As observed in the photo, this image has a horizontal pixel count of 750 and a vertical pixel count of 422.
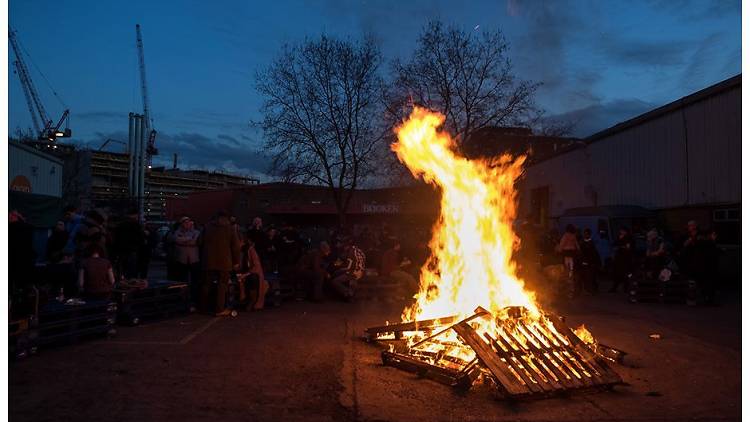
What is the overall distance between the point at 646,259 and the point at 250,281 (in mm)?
9443

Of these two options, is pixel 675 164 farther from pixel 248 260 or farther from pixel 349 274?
pixel 248 260

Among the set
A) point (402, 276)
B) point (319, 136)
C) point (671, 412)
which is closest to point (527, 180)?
point (319, 136)

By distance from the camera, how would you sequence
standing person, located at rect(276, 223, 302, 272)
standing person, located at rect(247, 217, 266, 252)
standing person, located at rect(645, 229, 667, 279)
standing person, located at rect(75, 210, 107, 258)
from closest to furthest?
standing person, located at rect(75, 210, 107, 258), standing person, located at rect(645, 229, 667, 279), standing person, located at rect(247, 217, 266, 252), standing person, located at rect(276, 223, 302, 272)

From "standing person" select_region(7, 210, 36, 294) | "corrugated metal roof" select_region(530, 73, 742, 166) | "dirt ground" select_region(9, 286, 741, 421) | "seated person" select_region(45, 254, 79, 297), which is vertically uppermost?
"corrugated metal roof" select_region(530, 73, 742, 166)

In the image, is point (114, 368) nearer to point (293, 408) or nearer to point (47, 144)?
point (293, 408)

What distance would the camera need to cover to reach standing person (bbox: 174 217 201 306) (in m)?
11.5

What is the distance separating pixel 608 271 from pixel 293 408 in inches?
585

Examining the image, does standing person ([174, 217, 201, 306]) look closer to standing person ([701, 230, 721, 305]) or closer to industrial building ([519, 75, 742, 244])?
standing person ([701, 230, 721, 305])

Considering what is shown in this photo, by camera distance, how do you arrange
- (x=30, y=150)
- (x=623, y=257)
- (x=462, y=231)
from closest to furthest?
(x=462, y=231) → (x=623, y=257) → (x=30, y=150)

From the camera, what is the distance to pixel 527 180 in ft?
117

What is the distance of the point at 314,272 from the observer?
12766 mm

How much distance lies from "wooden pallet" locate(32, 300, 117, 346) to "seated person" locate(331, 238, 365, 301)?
5131 mm

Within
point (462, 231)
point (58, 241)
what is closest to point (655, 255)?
point (462, 231)

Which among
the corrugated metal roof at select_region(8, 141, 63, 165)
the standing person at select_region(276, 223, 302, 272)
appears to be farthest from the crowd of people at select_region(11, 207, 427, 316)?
the corrugated metal roof at select_region(8, 141, 63, 165)
